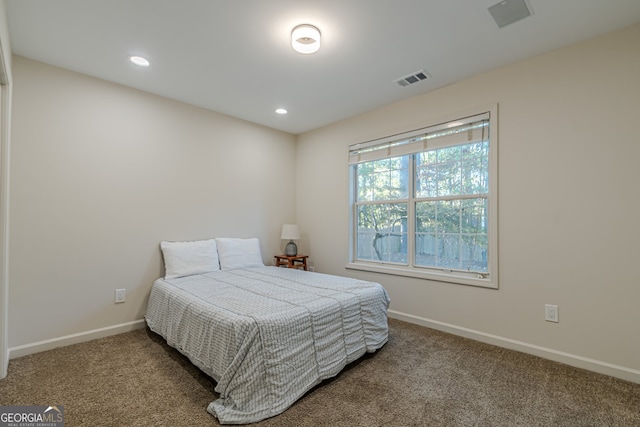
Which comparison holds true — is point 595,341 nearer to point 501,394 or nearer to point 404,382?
point 501,394

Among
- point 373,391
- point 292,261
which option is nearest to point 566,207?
point 373,391

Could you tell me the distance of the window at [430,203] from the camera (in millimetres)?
2744

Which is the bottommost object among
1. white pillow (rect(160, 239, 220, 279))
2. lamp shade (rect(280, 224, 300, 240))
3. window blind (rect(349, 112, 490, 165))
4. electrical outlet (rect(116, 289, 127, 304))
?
electrical outlet (rect(116, 289, 127, 304))

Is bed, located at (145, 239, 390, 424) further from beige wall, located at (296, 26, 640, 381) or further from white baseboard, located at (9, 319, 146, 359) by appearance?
beige wall, located at (296, 26, 640, 381)

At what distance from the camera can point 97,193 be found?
2.73 metres

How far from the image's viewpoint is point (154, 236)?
3072mm

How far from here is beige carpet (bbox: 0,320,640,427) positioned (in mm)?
1627

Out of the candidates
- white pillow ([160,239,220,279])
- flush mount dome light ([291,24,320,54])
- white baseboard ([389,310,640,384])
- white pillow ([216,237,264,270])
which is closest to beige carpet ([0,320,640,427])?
white baseboard ([389,310,640,384])

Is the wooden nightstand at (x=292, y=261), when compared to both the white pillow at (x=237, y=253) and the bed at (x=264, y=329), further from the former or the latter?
the bed at (x=264, y=329)

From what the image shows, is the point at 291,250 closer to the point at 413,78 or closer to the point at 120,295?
the point at 120,295

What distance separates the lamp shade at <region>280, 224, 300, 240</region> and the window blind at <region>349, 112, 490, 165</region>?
1194 millimetres

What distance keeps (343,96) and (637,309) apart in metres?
2.94

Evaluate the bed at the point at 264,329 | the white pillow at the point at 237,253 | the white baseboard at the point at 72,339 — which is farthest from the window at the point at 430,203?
the white baseboard at the point at 72,339

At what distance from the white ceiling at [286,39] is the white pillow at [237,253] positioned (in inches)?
66.6
